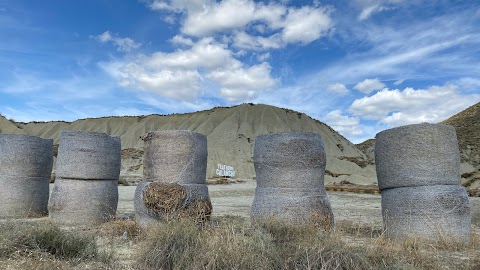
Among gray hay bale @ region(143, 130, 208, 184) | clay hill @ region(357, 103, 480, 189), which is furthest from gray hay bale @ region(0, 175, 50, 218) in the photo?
clay hill @ region(357, 103, 480, 189)

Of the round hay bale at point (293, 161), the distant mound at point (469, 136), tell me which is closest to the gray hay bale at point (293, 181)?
the round hay bale at point (293, 161)

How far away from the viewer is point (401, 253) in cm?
555

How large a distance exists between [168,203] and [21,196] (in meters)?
5.42

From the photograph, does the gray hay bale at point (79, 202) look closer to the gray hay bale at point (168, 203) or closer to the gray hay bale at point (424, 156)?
the gray hay bale at point (168, 203)

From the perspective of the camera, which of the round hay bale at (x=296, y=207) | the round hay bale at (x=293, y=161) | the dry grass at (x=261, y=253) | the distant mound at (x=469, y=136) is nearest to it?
the dry grass at (x=261, y=253)

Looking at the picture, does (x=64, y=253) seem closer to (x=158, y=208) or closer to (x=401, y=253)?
(x=158, y=208)

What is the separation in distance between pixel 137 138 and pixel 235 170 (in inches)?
1008

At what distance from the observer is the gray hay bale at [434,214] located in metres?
7.16

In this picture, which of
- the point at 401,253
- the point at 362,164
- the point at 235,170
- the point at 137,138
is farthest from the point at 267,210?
the point at 137,138

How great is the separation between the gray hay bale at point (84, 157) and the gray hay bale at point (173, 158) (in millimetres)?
1767

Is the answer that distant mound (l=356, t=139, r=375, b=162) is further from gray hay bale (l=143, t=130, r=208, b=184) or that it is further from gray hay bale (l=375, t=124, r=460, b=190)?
gray hay bale (l=143, t=130, r=208, b=184)

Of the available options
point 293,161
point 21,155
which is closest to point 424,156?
point 293,161

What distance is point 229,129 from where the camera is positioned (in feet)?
194

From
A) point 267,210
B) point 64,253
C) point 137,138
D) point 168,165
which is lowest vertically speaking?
point 64,253
